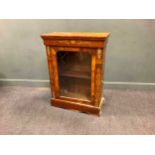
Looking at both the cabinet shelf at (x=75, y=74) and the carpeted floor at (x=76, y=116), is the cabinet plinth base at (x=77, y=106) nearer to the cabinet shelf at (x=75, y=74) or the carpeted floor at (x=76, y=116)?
the carpeted floor at (x=76, y=116)

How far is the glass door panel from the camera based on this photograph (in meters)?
1.63

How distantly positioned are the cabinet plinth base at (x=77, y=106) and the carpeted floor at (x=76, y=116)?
0.05m

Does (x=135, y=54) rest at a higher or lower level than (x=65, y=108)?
higher

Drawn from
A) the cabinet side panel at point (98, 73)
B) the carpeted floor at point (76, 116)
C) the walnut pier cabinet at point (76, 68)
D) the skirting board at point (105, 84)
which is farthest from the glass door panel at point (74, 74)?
the skirting board at point (105, 84)

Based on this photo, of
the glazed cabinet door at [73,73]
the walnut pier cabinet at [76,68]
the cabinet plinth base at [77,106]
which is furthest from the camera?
the cabinet plinth base at [77,106]

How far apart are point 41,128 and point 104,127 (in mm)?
614

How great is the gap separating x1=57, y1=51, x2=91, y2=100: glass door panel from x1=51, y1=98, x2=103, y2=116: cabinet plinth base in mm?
80

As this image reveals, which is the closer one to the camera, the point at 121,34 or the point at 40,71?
the point at 121,34

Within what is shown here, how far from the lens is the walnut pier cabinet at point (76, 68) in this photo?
1.48 m

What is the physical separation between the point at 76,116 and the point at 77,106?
0.11 meters

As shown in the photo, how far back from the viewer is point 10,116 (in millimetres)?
1754

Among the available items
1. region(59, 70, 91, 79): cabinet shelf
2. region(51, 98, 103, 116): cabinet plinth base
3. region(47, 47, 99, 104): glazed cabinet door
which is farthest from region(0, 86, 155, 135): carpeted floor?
region(59, 70, 91, 79): cabinet shelf
